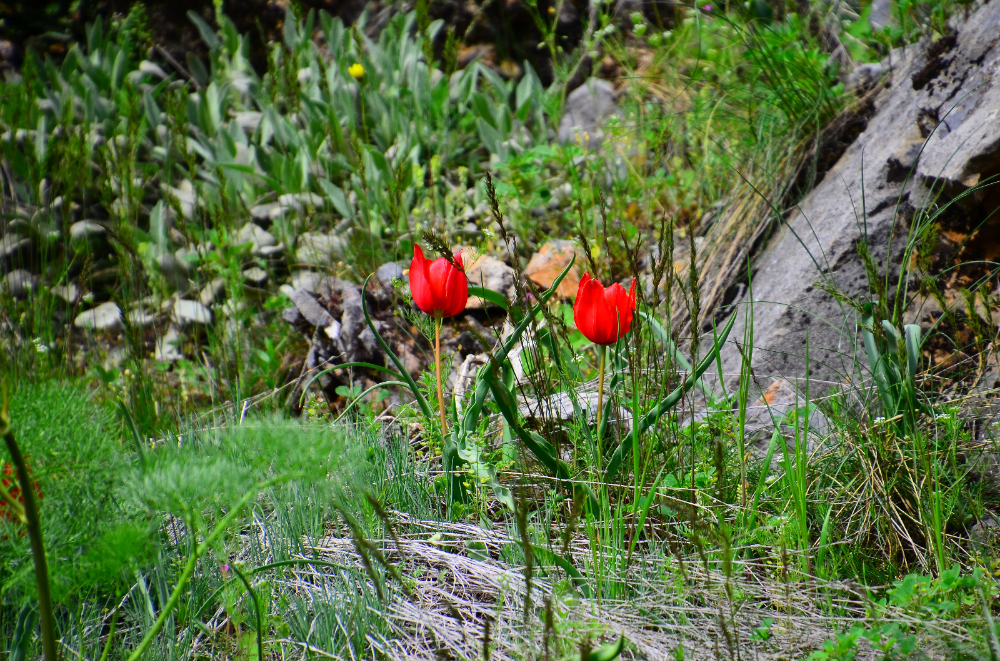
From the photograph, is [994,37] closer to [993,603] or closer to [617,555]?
[993,603]

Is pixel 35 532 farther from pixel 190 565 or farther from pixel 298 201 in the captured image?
pixel 298 201

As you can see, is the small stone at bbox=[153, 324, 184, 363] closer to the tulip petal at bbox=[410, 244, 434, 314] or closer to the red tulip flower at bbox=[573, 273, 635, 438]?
the tulip petal at bbox=[410, 244, 434, 314]

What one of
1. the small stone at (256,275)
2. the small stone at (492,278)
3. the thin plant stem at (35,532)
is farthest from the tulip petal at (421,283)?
the small stone at (256,275)

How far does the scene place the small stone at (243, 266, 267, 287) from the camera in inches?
131

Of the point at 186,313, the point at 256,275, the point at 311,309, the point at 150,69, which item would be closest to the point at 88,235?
the point at 186,313

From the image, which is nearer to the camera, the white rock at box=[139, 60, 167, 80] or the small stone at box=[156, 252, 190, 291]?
the small stone at box=[156, 252, 190, 291]

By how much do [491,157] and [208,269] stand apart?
1823 millimetres

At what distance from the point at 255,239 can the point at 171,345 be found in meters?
0.63

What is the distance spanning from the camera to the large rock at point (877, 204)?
1873 millimetres

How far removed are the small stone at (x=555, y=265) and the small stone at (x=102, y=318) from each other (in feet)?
6.53

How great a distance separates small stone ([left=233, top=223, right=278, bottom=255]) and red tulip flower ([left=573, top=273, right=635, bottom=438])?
2381mm

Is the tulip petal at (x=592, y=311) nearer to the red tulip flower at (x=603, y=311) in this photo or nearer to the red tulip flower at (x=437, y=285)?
the red tulip flower at (x=603, y=311)

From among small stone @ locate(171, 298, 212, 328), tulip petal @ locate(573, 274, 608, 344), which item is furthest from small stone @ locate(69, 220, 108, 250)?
tulip petal @ locate(573, 274, 608, 344)

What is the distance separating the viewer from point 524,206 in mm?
3168
